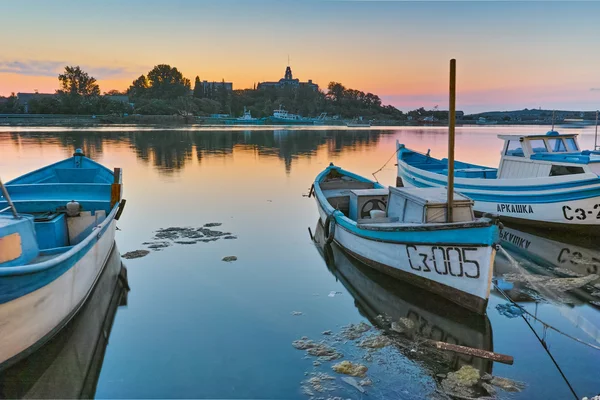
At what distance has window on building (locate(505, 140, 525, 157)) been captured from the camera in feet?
62.2

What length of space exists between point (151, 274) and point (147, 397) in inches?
229

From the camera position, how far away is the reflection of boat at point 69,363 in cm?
700

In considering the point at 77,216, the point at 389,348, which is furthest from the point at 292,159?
the point at 389,348

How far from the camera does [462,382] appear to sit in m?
7.09

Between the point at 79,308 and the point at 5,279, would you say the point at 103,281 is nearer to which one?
the point at 79,308

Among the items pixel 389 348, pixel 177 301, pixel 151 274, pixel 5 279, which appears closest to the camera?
pixel 5 279

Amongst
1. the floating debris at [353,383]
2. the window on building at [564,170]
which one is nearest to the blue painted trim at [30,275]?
the floating debris at [353,383]

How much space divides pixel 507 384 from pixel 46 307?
8.12 meters

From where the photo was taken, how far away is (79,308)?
9539mm

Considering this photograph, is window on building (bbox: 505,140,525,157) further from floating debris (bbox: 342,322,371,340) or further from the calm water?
floating debris (bbox: 342,322,371,340)

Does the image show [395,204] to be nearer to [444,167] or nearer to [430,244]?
[430,244]

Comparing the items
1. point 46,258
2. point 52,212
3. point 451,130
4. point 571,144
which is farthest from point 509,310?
point 571,144

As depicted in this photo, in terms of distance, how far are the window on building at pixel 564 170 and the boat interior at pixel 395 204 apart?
6890 mm

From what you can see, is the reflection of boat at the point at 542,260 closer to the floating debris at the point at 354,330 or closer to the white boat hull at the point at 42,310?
the floating debris at the point at 354,330
